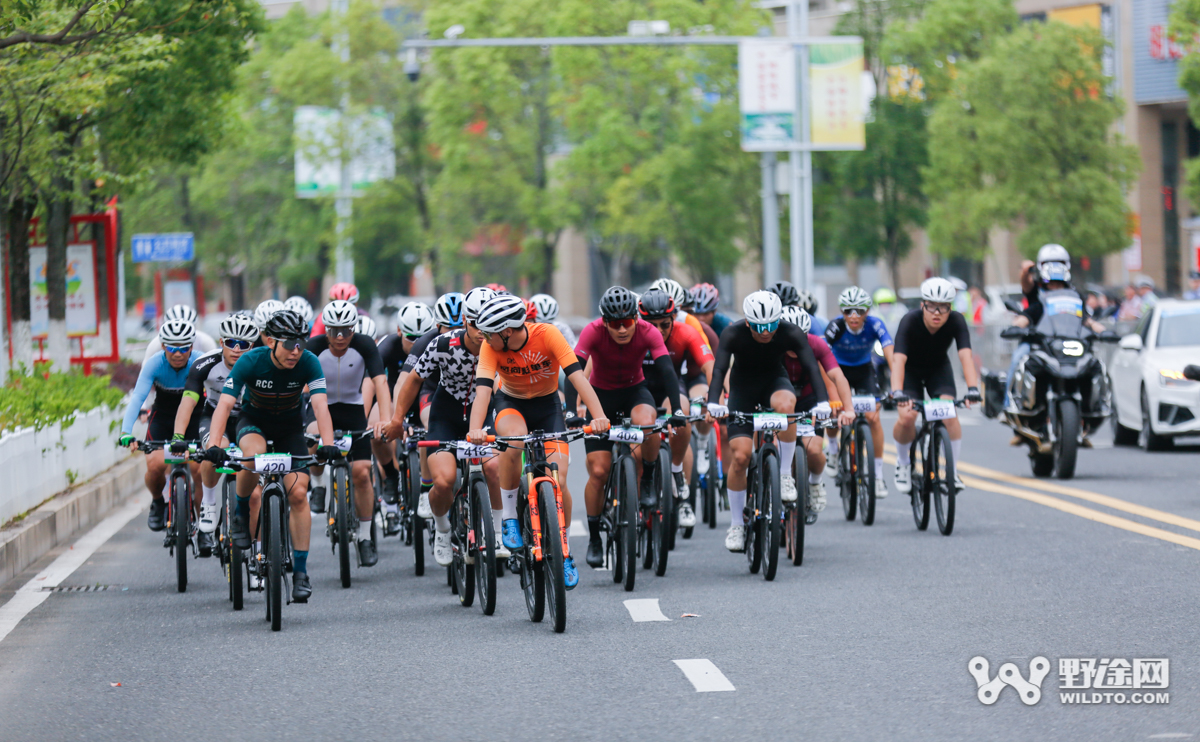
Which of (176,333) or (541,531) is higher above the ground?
(176,333)

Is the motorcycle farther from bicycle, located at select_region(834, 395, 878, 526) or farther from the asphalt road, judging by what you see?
the asphalt road

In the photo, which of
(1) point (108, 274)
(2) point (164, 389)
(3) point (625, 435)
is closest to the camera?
(3) point (625, 435)

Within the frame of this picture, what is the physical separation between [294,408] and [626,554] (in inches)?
82.7

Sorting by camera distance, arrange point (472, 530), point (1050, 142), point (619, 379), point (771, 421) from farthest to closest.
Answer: point (1050, 142) → point (619, 379) → point (771, 421) → point (472, 530)

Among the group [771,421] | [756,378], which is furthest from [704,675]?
[756,378]

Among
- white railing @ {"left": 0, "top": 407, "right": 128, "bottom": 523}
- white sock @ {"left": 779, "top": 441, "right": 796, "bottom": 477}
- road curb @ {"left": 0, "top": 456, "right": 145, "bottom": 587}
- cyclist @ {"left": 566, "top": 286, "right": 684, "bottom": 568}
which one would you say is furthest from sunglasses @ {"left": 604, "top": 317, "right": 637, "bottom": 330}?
white railing @ {"left": 0, "top": 407, "right": 128, "bottom": 523}

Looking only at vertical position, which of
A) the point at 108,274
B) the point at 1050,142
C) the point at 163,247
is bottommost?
the point at 108,274

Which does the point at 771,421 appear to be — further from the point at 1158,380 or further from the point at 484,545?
the point at 1158,380

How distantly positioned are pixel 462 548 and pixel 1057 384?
7.78 metres

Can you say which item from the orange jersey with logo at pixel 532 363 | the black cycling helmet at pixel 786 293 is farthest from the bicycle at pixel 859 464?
the orange jersey with logo at pixel 532 363

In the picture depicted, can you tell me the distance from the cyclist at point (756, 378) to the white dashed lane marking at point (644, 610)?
1325 millimetres

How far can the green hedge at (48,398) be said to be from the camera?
13.1 m

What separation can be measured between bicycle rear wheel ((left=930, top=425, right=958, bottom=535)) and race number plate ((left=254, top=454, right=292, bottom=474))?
4876 mm

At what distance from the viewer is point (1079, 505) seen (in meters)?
13.5
